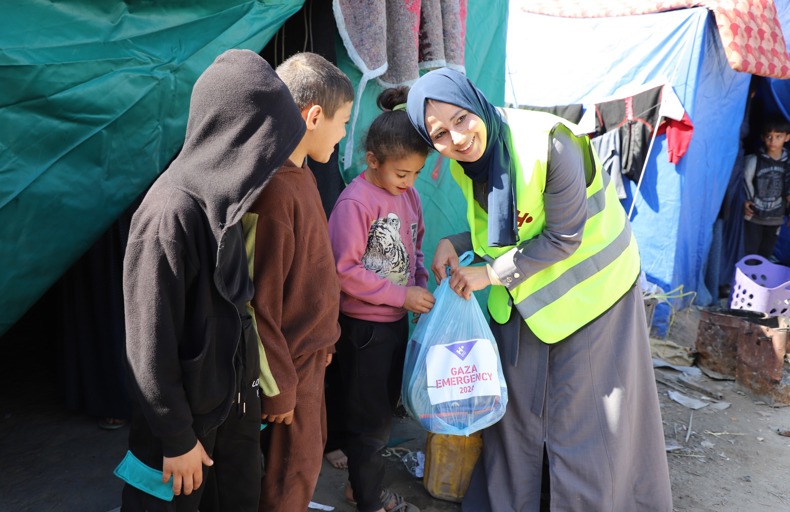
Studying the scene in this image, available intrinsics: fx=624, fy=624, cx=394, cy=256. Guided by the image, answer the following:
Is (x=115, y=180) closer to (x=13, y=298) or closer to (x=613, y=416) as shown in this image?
(x=13, y=298)

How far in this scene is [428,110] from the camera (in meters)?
2.06

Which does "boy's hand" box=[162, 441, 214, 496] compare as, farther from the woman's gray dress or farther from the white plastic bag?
the woman's gray dress

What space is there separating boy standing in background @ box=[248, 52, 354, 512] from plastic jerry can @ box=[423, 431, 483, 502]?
83 cm

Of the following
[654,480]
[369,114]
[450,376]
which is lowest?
[654,480]

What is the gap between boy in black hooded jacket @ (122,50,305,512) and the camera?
4.64ft

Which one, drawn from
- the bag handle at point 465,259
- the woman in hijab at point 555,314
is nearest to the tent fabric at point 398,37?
the woman in hijab at point 555,314

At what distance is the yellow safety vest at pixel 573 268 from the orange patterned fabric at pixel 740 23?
3824 mm

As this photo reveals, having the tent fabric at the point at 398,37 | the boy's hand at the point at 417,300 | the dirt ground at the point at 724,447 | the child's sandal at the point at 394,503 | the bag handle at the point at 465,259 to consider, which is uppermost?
the tent fabric at the point at 398,37

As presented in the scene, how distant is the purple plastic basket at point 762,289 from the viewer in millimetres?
5332

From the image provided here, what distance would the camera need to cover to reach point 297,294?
180 cm

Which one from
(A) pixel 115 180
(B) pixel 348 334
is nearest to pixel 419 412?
(B) pixel 348 334

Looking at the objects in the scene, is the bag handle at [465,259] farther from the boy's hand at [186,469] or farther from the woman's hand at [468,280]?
the boy's hand at [186,469]

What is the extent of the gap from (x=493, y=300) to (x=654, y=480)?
0.97m

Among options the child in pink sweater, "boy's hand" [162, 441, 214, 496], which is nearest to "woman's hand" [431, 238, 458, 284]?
the child in pink sweater
